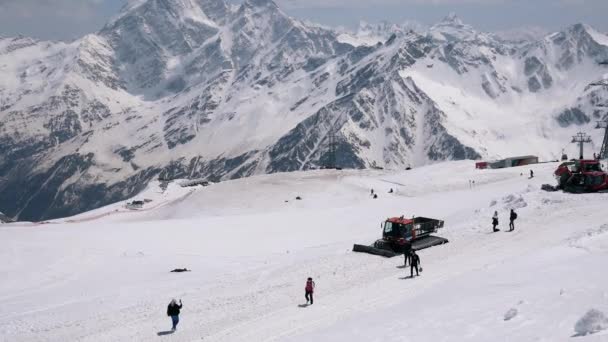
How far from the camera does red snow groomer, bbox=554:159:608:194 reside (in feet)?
181

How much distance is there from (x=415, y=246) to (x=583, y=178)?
77.6ft

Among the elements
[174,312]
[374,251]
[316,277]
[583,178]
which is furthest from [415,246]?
[583,178]

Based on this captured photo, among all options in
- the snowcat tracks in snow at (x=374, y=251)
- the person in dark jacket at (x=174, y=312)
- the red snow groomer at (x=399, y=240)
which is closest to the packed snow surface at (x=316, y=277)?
the person in dark jacket at (x=174, y=312)

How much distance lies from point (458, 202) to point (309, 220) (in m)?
17.3

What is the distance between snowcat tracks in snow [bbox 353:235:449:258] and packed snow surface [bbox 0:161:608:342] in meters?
0.94

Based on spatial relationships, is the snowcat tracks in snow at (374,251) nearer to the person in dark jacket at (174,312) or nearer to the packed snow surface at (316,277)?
the packed snow surface at (316,277)

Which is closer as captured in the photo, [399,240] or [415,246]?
[415,246]

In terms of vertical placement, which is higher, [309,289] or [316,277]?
[309,289]

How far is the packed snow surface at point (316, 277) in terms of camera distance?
864 inches

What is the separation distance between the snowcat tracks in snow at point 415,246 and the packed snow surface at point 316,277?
0.94 meters

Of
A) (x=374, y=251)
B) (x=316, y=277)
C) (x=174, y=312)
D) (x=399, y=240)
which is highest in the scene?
(x=399, y=240)

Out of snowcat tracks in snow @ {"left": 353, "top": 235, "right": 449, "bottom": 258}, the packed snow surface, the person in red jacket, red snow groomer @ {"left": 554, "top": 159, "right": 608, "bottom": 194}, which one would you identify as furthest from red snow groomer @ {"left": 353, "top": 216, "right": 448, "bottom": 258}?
red snow groomer @ {"left": 554, "top": 159, "right": 608, "bottom": 194}

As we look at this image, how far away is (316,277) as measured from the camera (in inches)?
1439

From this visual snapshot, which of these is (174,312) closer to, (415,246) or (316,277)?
(316,277)
